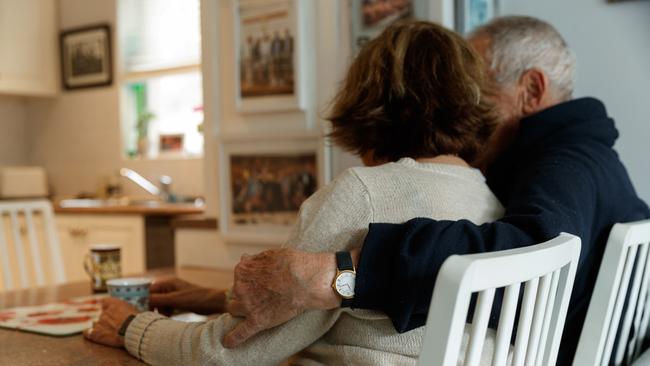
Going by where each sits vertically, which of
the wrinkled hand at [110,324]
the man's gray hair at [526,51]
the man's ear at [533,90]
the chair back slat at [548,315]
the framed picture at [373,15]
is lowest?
the wrinkled hand at [110,324]

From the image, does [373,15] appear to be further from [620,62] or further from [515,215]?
[515,215]

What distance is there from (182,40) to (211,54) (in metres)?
2.28

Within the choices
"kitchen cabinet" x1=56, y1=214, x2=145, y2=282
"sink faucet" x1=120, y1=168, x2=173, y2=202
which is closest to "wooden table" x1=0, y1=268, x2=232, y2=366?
"kitchen cabinet" x1=56, y1=214, x2=145, y2=282

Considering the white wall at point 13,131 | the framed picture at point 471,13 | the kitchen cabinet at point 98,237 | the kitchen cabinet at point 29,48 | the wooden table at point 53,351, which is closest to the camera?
the wooden table at point 53,351

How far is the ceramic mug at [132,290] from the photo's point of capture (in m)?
1.30

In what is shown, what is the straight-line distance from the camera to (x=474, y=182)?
113 centimetres

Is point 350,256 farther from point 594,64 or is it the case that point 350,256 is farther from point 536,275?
point 594,64

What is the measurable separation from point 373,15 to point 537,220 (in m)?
0.98

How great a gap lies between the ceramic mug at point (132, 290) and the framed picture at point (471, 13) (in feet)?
3.27

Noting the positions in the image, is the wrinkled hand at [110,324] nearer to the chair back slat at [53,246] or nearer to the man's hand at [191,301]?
the man's hand at [191,301]

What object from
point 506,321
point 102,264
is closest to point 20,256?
point 102,264

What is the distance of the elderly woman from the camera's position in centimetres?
96

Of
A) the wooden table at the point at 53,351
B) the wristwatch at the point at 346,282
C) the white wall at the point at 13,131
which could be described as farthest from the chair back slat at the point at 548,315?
the white wall at the point at 13,131

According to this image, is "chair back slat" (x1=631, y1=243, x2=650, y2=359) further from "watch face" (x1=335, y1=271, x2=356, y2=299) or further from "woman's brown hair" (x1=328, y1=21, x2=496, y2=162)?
"watch face" (x1=335, y1=271, x2=356, y2=299)
